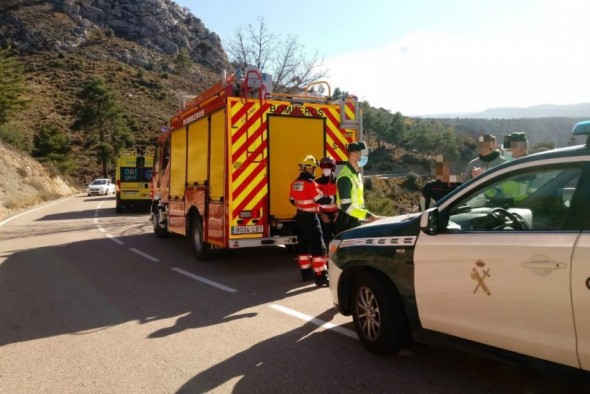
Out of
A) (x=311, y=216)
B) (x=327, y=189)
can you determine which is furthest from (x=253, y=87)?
(x=311, y=216)

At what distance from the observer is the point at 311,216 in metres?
7.01

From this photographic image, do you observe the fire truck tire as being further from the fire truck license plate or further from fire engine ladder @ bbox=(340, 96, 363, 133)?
fire engine ladder @ bbox=(340, 96, 363, 133)

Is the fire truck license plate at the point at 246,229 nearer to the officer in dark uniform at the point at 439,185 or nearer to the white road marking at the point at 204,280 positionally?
the white road marking at the point at 204,280

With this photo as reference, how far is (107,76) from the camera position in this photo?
84.3 meters

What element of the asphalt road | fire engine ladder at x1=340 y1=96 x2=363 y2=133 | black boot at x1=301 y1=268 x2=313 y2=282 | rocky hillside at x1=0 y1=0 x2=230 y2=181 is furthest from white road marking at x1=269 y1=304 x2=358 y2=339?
rocky hillside at x1=0 y1=0 x2=230 y2=181

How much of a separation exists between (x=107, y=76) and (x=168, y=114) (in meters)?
13.4

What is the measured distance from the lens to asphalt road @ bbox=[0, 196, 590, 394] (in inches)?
150

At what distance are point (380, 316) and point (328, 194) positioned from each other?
348cm

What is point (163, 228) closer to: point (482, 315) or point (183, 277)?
point (183, 277)

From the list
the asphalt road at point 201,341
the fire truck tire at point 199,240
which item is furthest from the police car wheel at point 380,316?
the fire truck tire at point 199,240

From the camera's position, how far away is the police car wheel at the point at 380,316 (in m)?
4.07

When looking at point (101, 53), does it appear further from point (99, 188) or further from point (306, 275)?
point (306, 275)

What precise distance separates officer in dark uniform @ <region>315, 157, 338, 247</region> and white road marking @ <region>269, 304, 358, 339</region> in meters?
1.71

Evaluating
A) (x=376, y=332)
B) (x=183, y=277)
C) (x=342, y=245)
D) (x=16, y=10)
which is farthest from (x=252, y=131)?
(x=16, y=10)
